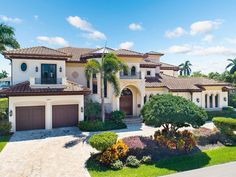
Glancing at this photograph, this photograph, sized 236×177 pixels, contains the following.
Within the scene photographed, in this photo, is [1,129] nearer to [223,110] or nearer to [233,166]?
[233,166]

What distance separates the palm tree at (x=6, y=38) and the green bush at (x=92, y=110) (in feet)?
38.3

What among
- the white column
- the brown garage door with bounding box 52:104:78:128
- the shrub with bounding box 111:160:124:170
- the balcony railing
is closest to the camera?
the shrub with bounding box 111:160:124:170

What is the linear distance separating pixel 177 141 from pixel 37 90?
14313 millimetres

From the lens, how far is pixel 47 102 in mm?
21656

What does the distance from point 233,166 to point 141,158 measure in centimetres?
595

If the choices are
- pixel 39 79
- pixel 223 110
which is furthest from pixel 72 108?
pixel 223 110

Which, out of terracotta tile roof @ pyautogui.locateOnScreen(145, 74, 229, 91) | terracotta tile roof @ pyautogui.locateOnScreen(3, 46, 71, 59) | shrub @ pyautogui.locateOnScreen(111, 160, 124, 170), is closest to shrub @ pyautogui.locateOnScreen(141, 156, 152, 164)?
shrub @ pyautogui.locateOnScreen(111, 160, 124, 170)

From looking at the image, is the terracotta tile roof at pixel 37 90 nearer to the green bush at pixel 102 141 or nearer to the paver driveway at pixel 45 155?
the paver driveway at pixel 45 155

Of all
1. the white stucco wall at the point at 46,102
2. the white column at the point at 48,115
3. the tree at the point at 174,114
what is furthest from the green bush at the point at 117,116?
the tree at the point at 174,114

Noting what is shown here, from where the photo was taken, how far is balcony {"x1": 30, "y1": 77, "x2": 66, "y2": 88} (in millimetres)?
22078

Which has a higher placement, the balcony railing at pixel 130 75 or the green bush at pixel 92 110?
the balcony railing at pixel 130 75

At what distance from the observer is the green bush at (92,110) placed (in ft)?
77.8

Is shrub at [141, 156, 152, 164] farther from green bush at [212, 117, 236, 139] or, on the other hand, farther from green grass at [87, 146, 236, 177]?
green bush at [212, 117, 236, 139]

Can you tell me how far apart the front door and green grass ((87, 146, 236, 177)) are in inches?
486
